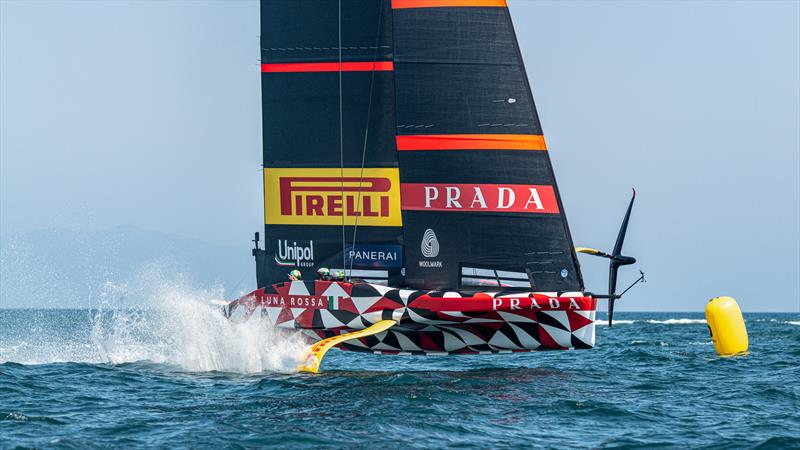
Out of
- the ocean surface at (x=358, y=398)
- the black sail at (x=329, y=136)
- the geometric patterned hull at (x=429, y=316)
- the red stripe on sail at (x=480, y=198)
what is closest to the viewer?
the ocean surface at (x=358, y=398)

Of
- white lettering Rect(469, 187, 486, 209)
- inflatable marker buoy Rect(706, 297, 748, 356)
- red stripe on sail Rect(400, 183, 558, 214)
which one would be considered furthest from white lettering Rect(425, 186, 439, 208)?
inflatable marker buoy Rect(706, 297, 748, 356)

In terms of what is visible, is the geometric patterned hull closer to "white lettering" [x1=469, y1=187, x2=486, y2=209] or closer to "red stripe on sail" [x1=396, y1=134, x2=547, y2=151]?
"white lettering" [x1=469, y1=187, x2=486, y2=209]

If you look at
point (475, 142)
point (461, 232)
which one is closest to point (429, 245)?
point (461, 232)

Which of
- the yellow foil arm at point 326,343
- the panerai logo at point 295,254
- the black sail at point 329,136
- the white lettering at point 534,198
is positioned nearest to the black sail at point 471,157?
the white lettering at point 534,198

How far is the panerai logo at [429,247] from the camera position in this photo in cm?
1839

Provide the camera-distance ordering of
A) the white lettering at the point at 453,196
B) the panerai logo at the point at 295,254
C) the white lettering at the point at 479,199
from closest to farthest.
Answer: the white lettering at the point at 479,199
the white lettering at the point at 453,196
the panerai logo at the point at 295,254

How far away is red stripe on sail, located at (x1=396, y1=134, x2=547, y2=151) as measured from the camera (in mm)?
18047

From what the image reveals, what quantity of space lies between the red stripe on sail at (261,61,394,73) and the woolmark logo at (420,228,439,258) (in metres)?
3.73

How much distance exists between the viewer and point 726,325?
22766 mm

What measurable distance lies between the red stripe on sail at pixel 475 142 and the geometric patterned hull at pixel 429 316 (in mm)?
2593

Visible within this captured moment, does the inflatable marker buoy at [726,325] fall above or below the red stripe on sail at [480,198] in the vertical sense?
below

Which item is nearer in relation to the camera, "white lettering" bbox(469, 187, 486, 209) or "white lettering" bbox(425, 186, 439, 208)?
"white lettering" bbox(469, 187, 486, 209)

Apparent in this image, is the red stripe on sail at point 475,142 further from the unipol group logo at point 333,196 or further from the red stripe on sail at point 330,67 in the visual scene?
the red stripe on sail at point 330,67

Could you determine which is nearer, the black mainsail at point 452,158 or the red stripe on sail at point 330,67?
the black mainsail at point 452,158
